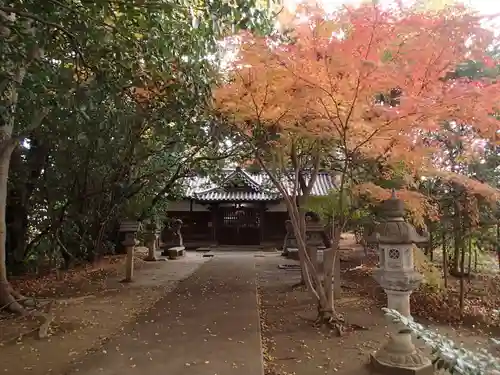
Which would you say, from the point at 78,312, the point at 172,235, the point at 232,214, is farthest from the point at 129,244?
the point at 232,214

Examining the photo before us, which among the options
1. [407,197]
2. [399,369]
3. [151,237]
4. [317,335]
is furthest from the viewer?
[151,237]

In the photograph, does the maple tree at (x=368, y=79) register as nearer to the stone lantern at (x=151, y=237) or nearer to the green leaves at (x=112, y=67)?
the green leaves at (x=112, y=67)

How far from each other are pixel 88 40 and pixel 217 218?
734 inches

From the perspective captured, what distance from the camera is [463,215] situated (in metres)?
6.91

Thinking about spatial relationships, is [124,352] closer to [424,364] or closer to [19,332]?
[19,332]

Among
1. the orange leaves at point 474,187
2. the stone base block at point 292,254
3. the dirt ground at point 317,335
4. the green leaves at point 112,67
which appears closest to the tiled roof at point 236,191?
the stone base block at point 292,254

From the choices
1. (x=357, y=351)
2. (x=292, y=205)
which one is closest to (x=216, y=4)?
(x=292, y=205)

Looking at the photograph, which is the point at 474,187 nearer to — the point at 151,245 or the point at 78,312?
the point at 78,312

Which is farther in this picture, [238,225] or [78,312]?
[238,225]

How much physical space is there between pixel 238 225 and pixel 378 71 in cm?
1899

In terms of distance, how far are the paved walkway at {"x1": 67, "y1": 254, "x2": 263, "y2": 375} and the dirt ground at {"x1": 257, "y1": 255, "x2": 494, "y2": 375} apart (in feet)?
0.83

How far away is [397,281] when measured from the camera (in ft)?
14.8

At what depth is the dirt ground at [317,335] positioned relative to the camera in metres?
4.57

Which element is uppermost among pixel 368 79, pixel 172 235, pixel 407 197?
pixel 368 79
